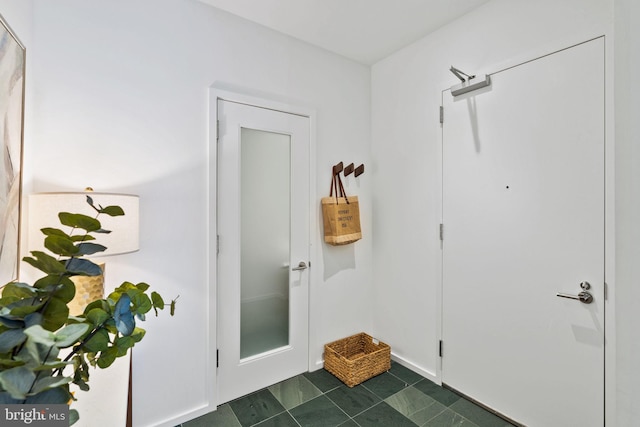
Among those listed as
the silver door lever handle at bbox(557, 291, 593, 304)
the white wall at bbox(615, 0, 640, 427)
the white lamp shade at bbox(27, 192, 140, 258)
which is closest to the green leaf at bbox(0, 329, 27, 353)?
the white wall at bbox(615, 0, 640, 427)

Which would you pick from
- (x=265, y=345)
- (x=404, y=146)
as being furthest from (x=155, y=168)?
(x=404, y=146)

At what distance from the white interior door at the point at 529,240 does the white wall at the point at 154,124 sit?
1.44 metres

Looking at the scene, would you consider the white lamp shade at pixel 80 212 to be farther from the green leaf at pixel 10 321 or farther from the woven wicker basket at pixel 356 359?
the woven wicker basket at pixel 356 359

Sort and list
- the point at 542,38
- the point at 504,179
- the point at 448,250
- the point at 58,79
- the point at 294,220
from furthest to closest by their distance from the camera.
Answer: the point at 294,220 < the point at 448,250 < the point at 504,179 < the point at 542,38 < the point at 58,79

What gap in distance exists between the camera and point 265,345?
2.26m

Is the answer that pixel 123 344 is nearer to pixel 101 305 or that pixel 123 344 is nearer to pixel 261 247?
pixel 101 305

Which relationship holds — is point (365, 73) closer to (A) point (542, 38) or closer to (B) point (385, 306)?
(A) point (542, 38)

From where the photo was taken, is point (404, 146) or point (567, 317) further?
point (404, 146)

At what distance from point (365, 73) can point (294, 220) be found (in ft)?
5.00

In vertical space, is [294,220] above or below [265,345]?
above

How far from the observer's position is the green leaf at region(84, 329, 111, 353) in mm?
481

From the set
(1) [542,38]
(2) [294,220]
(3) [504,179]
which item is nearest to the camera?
(1) [542,38]

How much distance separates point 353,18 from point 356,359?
247cm

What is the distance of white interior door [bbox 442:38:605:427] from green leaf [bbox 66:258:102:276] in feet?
6.72
